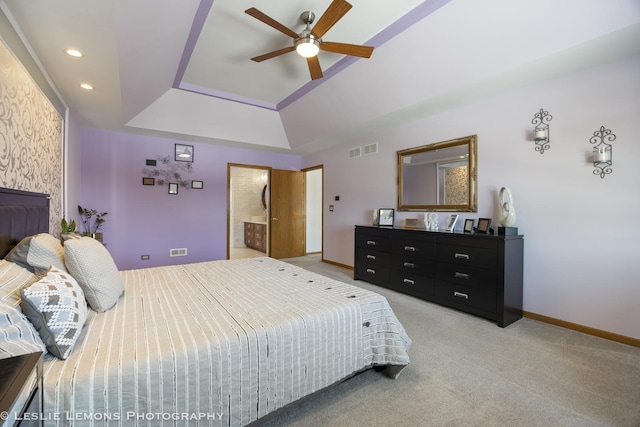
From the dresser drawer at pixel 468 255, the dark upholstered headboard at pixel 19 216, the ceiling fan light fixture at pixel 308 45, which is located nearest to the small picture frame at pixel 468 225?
the dresser drawer at pixel 468 255

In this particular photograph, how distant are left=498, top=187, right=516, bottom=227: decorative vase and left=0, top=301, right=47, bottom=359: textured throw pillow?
3550 mm

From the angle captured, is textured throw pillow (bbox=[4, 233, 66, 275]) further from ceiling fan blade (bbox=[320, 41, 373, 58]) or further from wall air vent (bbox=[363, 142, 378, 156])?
wall air vent (bbox=[363, 142, 378, 156])

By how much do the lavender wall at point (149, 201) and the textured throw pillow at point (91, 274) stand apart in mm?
3584

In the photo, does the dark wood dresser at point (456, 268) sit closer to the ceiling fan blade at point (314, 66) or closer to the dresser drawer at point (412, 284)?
the dresser drawer at point (412, 284)

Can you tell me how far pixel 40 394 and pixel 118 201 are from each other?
4.59m

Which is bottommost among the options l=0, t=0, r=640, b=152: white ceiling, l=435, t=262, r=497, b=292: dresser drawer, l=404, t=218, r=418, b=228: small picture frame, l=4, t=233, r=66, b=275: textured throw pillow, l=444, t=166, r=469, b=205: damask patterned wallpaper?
l=435, t=262, r=497, b=292: dresser drawer

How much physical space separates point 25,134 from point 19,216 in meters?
0.76

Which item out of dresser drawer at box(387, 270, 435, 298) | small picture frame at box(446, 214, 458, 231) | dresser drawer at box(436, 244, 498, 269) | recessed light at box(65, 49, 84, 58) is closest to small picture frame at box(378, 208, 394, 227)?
dresser drawer at box(387, 270, 435, 298)

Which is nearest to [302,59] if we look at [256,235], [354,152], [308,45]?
[308,45]

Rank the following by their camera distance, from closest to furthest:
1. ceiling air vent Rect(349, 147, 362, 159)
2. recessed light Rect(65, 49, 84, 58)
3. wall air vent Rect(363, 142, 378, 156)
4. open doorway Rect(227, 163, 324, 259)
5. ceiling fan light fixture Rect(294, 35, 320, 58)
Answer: recessed light Rect(65, 49, 84, 58)
ceiling fan light fixture Rect(294, 35, 320, 58)
wall air vent Rect(363, 142, 378, 156)
ceiling air vent Rect(349, 147, 362, 159)
open doorway Rect(227, 163, 324, 259)

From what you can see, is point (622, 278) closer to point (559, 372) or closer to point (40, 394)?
point (559, 372)

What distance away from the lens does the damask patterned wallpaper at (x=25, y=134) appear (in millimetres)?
1837

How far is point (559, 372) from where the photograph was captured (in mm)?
1952

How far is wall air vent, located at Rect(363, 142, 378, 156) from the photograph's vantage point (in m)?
4.68
